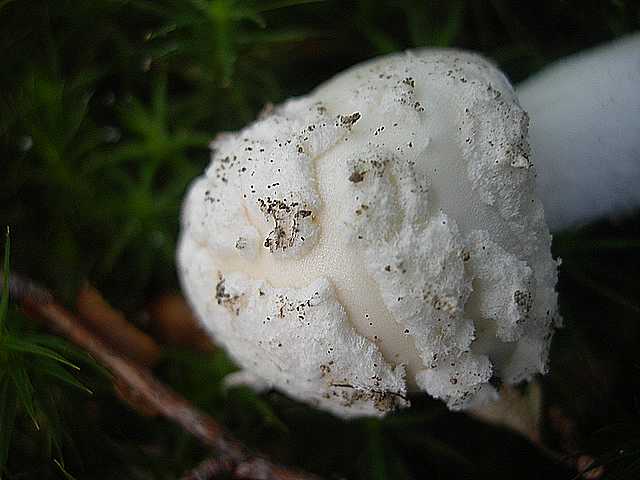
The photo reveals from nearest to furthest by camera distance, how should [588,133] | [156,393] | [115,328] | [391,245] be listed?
1. [391,245]
2. [588,133]
3. [156,393]
4. [115,328]

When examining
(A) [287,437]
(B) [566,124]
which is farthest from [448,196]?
(A) [287,437]

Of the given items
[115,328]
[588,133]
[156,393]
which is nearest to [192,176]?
[115,328]

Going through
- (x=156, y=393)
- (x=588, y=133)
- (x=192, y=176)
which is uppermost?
(x=192, y=176)

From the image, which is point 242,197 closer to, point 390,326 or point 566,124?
point 390,326

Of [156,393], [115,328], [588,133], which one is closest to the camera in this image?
[588,133]

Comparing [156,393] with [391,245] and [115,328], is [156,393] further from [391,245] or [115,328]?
[391,245]

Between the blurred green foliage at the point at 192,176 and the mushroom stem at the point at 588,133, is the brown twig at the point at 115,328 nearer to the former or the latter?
the blurred green foliage at the point at 192,176
